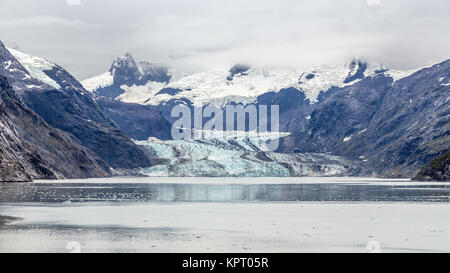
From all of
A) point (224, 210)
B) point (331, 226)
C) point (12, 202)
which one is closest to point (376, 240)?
point (331, 226)

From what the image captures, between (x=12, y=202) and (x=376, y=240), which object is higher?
(x=376, y=240)

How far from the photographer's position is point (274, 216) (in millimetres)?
107812

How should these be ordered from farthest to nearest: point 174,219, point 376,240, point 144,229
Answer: point 174,219 < point 144,229 < point 376,240
